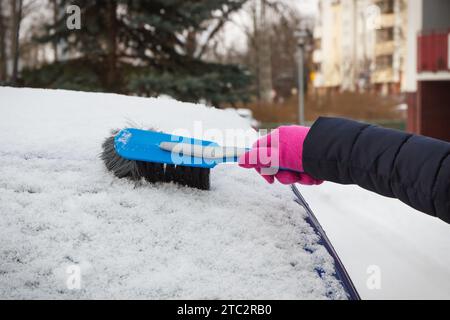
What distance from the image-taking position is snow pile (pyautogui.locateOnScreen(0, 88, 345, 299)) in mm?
1530

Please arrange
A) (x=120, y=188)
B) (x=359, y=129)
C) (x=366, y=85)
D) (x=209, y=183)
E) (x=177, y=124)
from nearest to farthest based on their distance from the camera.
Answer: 1. (x=359, y=129)
2. (x=120, y=188)
3. (x=209, y=183)
4. (x=177, y=124)
5. (x=366, y=85)

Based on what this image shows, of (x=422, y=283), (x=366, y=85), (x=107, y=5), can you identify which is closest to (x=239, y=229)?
(x=422, y=283)

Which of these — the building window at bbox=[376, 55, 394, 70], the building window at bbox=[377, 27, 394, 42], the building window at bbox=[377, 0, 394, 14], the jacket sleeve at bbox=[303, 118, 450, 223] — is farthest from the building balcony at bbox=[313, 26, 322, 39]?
the jacket sleeve at bbox=[303, 118, 450, 223]

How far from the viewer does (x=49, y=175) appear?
2.05 metres

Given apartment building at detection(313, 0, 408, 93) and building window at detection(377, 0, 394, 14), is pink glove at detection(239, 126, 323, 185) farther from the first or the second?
building window at detection(377, 0, 394, 14)

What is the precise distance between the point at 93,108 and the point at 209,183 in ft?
3.16

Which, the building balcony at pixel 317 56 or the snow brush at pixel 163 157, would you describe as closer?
the snow brush at pixel 163 157

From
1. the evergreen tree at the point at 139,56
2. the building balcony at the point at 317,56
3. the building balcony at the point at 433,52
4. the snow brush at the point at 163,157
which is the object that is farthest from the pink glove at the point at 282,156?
the building balcony at the point at 317,56

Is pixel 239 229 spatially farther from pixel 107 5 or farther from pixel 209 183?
pixel 107 5

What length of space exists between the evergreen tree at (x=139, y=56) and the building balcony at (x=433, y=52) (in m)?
3.78

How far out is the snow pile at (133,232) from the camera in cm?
153

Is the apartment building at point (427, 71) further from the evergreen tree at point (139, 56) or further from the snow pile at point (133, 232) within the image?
the snow pile at point (133, 232)

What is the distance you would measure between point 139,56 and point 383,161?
31.8 ft

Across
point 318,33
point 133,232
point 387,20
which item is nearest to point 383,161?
point 133,232
